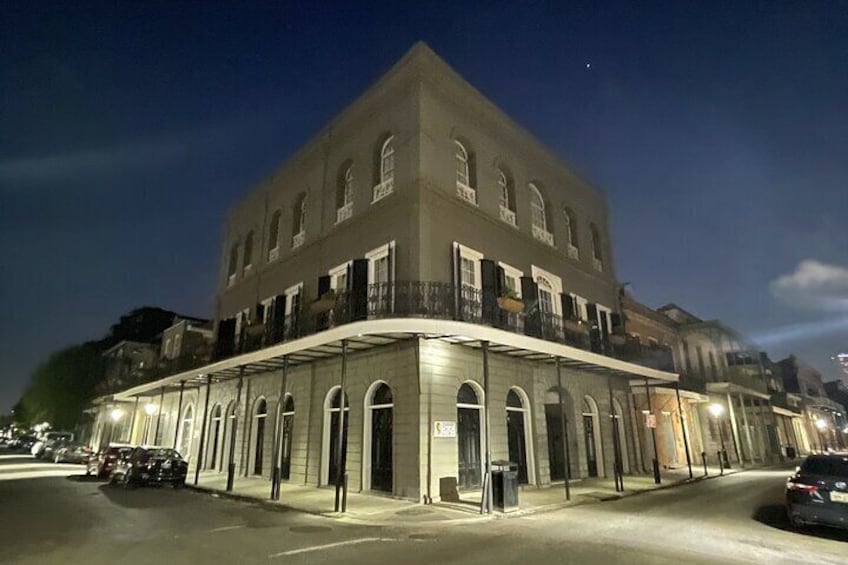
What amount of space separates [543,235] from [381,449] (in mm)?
10078

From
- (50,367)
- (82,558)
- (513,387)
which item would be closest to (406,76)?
(513,387)

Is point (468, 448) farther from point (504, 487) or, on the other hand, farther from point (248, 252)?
point (248, 252)

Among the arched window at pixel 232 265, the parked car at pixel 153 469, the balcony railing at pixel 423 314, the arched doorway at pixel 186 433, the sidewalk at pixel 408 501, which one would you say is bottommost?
the sidewalk at pixel 408 501

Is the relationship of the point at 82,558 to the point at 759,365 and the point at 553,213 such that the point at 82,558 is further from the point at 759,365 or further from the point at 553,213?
the point at 759,365

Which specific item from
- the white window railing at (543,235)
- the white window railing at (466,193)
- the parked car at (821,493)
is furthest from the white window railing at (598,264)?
the parked car at (821,493)

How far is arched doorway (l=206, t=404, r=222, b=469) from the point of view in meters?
19.8

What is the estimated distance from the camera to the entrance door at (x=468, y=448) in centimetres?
1212

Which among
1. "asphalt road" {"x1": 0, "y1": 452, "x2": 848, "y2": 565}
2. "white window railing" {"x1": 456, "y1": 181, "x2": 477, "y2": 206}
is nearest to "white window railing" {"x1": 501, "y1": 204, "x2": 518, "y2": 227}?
"white window railing" {"x1": 456, "y1": 181, "x2": 477, "y2": 206}

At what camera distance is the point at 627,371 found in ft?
53.1

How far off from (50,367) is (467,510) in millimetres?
50750

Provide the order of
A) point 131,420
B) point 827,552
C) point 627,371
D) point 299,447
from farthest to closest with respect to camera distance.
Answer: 1. point 131,420
2. point 627,371
3. point 299,447
4. point 827,552

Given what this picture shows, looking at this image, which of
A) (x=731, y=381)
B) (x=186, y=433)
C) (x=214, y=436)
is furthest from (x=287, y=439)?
(x=731, y=381)

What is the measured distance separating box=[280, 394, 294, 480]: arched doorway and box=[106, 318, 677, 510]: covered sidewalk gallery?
1.4 inches

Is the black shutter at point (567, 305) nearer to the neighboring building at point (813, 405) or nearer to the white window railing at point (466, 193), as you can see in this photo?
the white window railing at point (466, 193)
